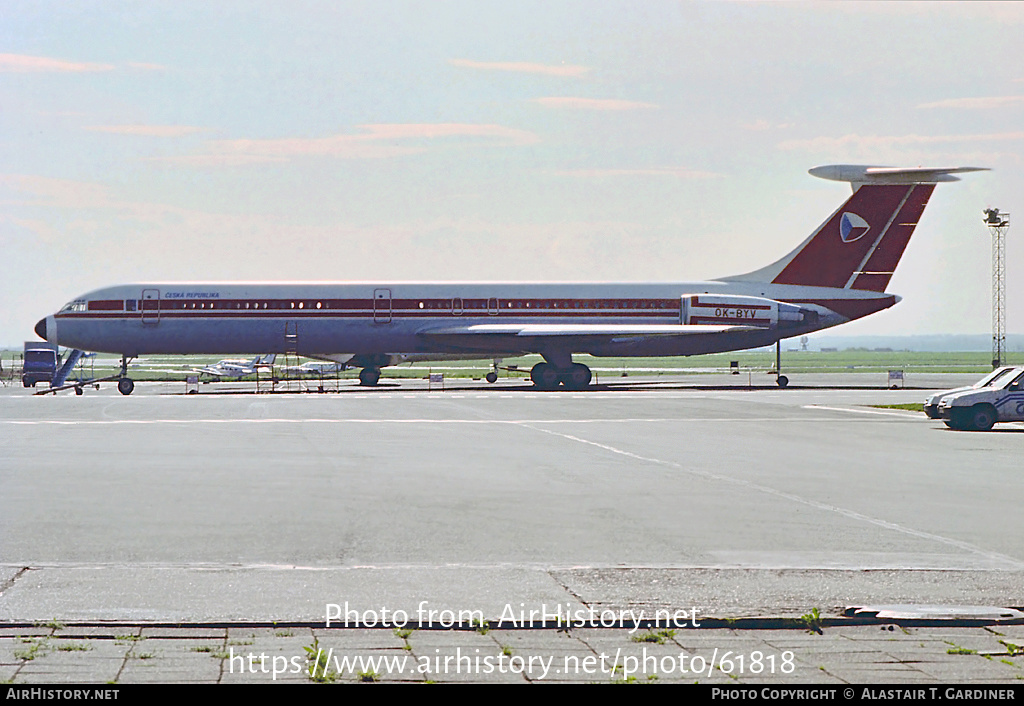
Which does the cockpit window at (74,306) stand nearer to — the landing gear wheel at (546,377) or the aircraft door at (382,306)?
the aircraft door at (382,306)

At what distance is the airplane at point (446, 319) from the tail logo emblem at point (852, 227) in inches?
Result: 106

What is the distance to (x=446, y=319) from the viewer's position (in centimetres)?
5134

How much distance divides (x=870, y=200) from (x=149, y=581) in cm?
Answer: 5140

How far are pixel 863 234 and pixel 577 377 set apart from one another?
15354 millimetres

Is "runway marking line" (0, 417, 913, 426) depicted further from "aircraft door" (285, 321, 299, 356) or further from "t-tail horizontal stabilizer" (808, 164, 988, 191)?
"t-tail horizontal stabilizer" (808, 164, 988, 191)

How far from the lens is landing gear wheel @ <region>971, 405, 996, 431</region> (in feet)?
87.6

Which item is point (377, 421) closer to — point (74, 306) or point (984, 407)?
point (984, 407)

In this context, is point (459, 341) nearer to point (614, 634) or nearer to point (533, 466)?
point (533, 466)

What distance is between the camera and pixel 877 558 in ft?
33.3

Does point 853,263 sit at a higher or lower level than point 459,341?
higher

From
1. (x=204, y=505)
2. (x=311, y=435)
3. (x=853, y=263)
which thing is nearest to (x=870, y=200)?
(x=853, y=263)

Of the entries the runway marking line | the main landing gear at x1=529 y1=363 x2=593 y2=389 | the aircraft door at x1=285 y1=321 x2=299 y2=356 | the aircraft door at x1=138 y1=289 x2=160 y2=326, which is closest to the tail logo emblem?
the main landing gear at x1=529 y1=363 x2=593 y2=389

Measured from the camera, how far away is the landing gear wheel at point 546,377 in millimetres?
51500

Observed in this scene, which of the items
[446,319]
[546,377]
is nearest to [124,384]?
[446,319]
